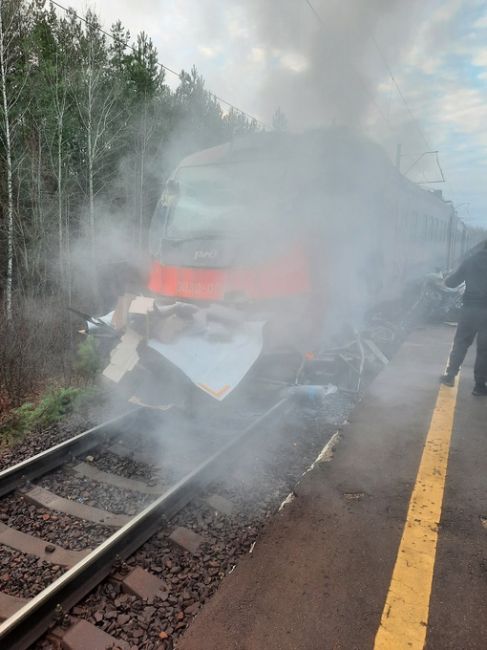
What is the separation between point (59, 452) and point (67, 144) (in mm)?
12480

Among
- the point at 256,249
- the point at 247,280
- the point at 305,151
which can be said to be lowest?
the point at 247,280

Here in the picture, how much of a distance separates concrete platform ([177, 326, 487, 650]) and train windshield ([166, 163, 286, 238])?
2.37m

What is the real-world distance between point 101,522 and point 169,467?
0.77 metres

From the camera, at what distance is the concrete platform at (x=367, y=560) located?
199 cm

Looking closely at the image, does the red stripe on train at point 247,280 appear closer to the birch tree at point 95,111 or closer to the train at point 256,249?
the train at point 256,249

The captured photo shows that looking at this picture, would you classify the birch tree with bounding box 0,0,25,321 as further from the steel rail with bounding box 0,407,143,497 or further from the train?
the steel rail with bounding box 0,407,143,497

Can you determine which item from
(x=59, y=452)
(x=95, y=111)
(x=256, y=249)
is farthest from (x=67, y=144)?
(x=59, y=452)

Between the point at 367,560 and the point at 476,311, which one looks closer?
the point at 367,560

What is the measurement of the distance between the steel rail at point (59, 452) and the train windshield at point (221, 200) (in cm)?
206

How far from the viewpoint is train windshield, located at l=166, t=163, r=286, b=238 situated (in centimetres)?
468

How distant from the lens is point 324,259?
501cm

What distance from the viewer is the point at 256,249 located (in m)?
4.50

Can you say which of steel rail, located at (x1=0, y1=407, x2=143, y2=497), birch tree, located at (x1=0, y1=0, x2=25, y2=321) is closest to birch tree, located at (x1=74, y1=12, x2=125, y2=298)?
birch tree, located at (x1=0, y1=0, x2=25, y2=321)

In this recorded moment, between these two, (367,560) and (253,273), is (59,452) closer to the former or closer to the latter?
(253,273)
